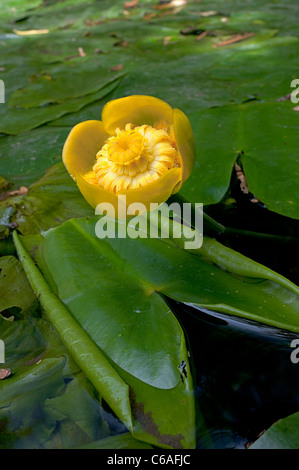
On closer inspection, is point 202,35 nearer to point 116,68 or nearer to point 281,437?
point 116,68

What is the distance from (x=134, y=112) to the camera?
1.16 m

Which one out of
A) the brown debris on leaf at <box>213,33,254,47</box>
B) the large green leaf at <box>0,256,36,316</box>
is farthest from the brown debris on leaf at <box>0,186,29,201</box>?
the brown debris on leaf at <box>213,33,254,47</box>

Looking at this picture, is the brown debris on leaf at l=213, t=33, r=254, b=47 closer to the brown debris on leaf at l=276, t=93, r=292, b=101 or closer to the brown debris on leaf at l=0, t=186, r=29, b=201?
the brown debris on leaf at l=276, t=93, r=292, b=101

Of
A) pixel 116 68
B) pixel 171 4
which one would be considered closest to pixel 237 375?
pixel 116 68

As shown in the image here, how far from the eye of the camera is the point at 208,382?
0.94m

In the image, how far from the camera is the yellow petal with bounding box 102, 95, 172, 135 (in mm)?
1104

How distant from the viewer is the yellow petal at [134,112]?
3.62 ft

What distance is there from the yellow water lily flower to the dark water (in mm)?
375

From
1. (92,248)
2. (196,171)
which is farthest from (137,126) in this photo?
(92,248)

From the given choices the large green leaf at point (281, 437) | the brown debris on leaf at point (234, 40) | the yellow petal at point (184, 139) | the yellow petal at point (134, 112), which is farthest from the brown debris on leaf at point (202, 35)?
the large green leaf at point (281, 437)

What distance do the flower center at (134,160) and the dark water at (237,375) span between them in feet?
1.29
